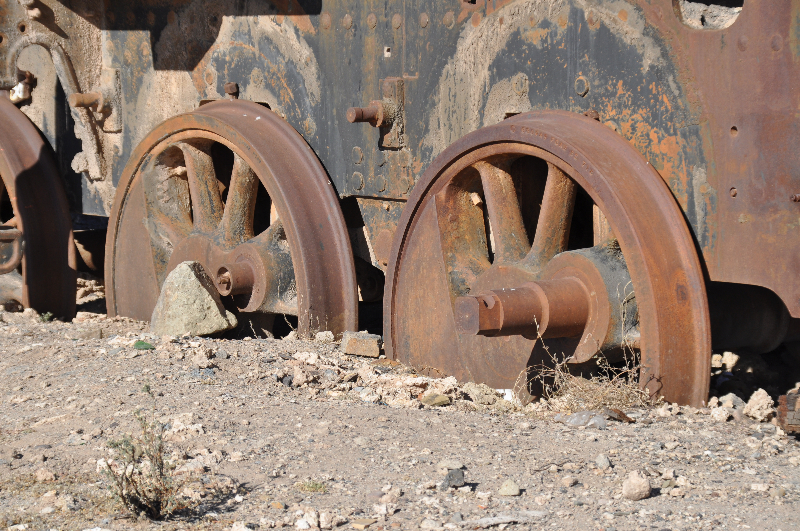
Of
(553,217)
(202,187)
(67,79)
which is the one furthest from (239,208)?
(553,217)

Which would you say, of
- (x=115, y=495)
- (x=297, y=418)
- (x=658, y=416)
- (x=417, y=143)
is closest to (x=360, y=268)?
(x=417, y=143)

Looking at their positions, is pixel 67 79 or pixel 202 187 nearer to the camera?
pixel 202 187

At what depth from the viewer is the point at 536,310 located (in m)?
2.99

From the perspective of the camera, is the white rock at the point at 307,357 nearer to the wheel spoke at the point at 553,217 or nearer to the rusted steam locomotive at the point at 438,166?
the rusted steam locomotive at the point at 438,166

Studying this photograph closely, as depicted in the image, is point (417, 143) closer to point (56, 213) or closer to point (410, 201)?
point (410, 201)

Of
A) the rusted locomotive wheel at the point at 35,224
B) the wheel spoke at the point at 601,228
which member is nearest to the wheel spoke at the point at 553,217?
the wheel spoke at the point at 601,228

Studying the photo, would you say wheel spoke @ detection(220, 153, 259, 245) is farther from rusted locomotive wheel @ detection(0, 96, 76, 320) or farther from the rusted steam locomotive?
rusted locomotive wheel @ detection(0, 96, 76, 320)

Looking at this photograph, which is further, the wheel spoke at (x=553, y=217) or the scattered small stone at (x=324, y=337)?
the scattered small stone at (x=324, y=337)

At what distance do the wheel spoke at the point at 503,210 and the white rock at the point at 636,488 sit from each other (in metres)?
1.33

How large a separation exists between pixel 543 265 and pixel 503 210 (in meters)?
0.27

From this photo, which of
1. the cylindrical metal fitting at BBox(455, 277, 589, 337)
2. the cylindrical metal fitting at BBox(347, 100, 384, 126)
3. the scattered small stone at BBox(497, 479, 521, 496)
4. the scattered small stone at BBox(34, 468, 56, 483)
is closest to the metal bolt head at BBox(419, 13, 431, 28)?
the cylindrical metal fitting at BBox(347, 100, 384, 126)

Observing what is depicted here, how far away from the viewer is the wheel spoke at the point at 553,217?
314 centimetres

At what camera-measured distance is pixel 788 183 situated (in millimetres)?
2576

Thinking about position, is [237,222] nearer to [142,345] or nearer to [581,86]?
[142,345]
